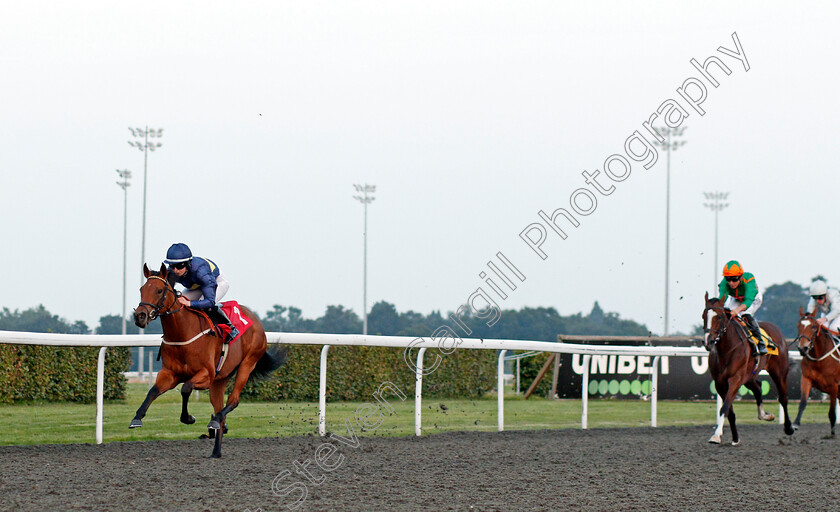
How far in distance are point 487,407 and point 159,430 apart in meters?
6.10

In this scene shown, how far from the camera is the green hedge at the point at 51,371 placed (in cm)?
714

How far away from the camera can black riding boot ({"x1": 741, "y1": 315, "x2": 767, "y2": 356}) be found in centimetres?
872

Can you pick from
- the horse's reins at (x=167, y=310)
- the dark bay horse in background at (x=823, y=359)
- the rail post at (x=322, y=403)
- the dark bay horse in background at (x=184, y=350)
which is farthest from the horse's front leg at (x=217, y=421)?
the dark bay horse in background at (x=823, y=359)

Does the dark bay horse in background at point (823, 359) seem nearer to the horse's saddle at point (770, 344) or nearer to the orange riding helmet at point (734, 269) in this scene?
the horse's saddle at point (770, 344)

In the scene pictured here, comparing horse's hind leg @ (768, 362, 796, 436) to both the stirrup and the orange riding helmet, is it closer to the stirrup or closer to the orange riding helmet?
the orange riding helmet

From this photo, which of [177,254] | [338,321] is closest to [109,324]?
[338,321]

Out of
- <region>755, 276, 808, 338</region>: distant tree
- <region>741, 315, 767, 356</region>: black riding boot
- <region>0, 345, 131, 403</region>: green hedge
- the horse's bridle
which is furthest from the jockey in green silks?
<region>755, 276, 808, 338</region>: distant tree

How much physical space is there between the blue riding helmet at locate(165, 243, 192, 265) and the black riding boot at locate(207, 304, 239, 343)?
0.39 m

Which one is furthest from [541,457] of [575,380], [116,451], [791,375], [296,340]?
[791,375]

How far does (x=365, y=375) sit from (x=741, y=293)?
4922mm

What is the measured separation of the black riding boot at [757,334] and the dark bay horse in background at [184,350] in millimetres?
4717

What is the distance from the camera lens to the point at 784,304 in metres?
73.8

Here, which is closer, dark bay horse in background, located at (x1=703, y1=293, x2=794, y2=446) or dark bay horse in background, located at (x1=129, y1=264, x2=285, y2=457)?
dark bay horse in background, located at (x1=129, y1=264, x2=285, y2=457)

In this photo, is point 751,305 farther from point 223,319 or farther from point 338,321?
point 338,321
